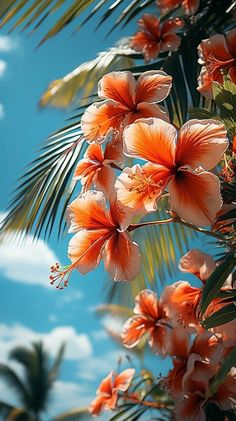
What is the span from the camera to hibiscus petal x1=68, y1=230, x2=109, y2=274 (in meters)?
0.64

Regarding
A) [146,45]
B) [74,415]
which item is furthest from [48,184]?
[74,415]

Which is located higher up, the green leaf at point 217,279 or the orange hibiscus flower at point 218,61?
the orange hibiscus flower at point 218,61

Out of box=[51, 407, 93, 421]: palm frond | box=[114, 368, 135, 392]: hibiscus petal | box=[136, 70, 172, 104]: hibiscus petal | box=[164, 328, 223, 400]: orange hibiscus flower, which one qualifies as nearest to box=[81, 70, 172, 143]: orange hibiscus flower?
box=[136, 70, 172, 104]: hibiscus petal

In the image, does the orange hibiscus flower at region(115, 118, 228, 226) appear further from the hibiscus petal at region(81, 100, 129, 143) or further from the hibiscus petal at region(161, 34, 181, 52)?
the hibiscus petal at region(161, 34, 181, 52)

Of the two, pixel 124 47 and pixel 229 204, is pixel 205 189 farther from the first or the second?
pixel 124 47

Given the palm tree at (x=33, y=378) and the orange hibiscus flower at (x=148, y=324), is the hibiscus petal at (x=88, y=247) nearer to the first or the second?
the orange hibiscus flower at (x=148, y=324)

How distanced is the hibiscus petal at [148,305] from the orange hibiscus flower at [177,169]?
56cm

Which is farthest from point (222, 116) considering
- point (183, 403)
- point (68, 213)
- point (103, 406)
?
point (103, 406)

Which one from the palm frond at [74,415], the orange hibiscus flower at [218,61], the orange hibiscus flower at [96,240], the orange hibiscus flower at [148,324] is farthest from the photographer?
the palm frond at [74,415]

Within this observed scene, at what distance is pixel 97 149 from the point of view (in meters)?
0.72

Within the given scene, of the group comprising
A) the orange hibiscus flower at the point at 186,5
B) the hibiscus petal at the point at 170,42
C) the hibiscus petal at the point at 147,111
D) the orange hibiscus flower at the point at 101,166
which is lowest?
the hibiscus petal at the point at 170,42

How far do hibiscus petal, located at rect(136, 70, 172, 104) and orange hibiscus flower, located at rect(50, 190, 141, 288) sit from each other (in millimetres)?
138

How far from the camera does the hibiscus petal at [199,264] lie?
2.97 feet

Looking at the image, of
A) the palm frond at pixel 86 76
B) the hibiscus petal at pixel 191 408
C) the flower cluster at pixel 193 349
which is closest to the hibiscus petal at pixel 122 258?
the flower cluster at pixel 193 349
